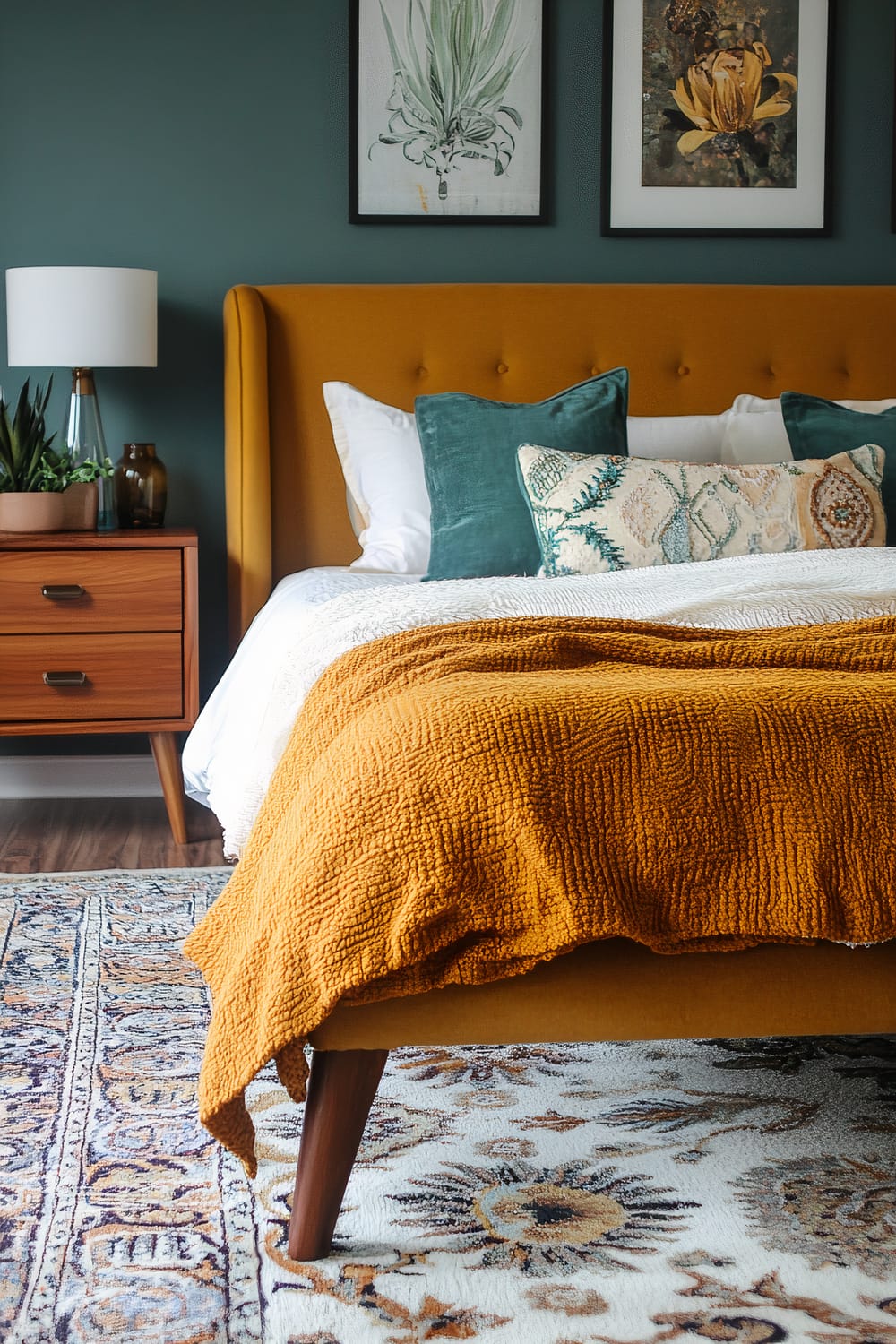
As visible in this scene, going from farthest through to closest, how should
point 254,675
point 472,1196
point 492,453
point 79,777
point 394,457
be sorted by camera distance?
1. point 79,777
2. point 394,457
3. point 492,453
4. point 254,675
5. point 472,1196

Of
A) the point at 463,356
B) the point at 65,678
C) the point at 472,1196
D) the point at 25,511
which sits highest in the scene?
the point at 463,356

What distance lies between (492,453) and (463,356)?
1.84ft

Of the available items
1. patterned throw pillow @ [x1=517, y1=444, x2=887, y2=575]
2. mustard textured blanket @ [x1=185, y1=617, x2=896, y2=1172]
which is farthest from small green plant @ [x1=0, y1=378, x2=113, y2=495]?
mustard textured blanket @ [x1=185, y1=617, x2=896, y2=1172]

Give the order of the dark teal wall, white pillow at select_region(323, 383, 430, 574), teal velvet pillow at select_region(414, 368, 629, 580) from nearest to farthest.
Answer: teal velvet pillow at select_region(414, 368, 629, 580) → white pillow at select_region(323, 383, 430, 574) → the dark teal wall

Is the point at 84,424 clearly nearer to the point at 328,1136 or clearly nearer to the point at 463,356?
the point at 463,356

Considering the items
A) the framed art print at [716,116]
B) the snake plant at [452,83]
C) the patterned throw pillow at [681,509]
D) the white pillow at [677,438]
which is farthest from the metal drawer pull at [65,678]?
the framed art print at [716,116]

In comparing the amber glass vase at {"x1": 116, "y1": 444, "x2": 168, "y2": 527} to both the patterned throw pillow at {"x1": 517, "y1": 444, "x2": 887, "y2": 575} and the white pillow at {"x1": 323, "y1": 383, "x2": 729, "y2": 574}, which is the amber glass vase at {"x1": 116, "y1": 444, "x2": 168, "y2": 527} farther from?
the patterned throw pillow at {"x1": 517, "y1": 444, "x2": 887, "y2": 575}

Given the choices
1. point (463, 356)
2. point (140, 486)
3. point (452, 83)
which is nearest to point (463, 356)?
point (463, 356)

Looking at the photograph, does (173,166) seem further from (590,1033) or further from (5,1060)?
(590,1033)

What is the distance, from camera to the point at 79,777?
3.46 meters

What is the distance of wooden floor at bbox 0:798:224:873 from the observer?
113 inches

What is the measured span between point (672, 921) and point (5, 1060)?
108 centimetres

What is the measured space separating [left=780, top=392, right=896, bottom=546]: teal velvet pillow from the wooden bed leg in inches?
76.0

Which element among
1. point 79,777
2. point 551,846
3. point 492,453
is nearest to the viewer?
point 551,846
